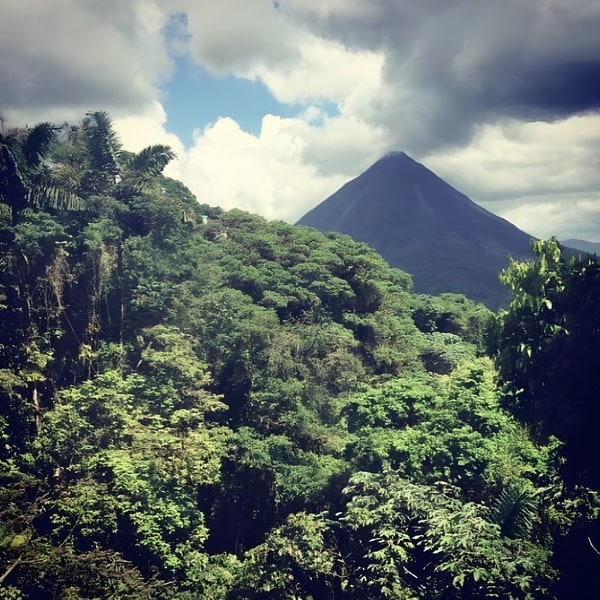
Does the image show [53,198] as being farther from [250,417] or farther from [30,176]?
[250,417]

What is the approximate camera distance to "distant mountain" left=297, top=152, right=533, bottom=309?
108438 mm

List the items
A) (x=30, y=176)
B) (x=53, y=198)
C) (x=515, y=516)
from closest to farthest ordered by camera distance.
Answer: (x=515, y=516), (x=30, y=176), (x=53, y=198)

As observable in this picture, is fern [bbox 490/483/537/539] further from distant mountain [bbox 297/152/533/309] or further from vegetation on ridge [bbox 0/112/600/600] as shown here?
distant mountain [bbox 297/152/533/309]

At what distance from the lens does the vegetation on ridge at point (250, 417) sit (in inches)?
461

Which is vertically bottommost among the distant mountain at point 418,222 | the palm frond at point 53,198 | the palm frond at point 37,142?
the palm frond at point 53,198

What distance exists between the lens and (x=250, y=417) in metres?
18.8

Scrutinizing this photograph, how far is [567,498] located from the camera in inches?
475

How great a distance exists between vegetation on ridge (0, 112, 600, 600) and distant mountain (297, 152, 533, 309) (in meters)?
78.2

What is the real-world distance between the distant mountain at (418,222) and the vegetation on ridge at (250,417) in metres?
78.2

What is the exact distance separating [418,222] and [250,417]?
11076 centimetres

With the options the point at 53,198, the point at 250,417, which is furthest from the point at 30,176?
the point at 250,417

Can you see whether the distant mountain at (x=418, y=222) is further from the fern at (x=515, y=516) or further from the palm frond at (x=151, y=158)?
the fern at (x=515, y=516)

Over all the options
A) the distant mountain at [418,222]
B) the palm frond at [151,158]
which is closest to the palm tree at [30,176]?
the palm frond at [151,158]

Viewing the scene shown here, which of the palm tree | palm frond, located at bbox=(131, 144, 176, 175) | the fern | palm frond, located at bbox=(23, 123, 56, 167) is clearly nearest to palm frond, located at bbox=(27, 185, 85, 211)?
the palm tree
